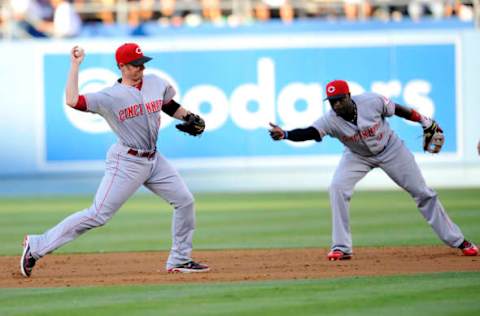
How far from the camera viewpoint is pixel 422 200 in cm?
1102

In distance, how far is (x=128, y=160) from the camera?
31.7ft

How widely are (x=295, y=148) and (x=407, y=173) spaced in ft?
35.9

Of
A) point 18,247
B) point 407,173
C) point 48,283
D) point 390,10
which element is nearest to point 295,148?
point 390,10

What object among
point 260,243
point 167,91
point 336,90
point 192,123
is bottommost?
point 260,243

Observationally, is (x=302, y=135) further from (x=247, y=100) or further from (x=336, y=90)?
(x=247, y=100)

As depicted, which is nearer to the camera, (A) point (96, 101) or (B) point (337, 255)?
(A) point (96, 101)

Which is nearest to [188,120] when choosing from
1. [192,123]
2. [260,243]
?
[192,123]

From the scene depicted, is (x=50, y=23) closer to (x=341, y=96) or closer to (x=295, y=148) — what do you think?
(x=295, y=148)

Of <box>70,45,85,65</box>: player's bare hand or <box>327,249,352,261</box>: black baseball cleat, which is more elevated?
<box>70,45,85,65</box>: player's bare hand

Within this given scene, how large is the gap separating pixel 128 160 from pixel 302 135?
1.91 meters

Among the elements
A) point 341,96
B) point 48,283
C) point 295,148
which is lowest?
point 295,148

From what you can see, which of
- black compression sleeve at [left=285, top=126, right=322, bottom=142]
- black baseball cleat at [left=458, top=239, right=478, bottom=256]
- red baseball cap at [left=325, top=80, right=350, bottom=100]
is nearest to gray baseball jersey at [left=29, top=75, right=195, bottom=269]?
black compression sleeve at [left=285, top=126, right=322, bottom=142]

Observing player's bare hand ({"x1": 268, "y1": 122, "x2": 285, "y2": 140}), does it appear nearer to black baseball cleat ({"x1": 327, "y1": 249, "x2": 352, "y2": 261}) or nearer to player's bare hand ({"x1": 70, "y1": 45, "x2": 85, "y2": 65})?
black baseball cleat ({"x1": 327, "y1": 249, "x2": 352, "y2": 261})

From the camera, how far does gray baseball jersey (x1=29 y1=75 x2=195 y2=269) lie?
952 cm
